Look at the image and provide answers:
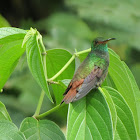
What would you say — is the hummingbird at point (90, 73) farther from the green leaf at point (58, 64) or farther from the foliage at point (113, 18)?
the foliage at point (113, 18)

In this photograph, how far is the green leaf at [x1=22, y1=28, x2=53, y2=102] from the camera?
72 centimetres

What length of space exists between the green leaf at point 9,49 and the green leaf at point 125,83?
0.83 feet

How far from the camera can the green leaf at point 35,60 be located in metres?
0.72

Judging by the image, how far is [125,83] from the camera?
890 millimetres

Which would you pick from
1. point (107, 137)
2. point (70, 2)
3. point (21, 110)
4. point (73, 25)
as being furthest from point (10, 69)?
point (70, 2)

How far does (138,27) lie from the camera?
4145 millimetres

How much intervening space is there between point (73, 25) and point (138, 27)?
0.81m

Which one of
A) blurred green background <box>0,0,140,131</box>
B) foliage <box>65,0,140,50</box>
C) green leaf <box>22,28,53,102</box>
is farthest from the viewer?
foliage <box>65,0,140,50</box>

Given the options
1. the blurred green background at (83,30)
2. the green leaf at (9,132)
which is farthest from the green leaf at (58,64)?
the blurred green background at (83,30)

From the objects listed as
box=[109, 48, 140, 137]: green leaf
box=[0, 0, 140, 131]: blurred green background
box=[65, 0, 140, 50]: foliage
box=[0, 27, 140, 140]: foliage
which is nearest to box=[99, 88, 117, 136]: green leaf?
box=[0, 27, 140, 140]: foliage

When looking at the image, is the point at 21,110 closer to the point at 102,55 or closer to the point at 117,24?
the point at 117,24

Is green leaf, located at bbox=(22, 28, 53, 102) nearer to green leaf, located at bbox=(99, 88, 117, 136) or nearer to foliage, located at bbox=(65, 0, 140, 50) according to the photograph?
green leaf, located at bbox=(99, 88, 117, 136)

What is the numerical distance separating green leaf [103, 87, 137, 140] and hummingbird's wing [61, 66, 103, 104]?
0.04 m

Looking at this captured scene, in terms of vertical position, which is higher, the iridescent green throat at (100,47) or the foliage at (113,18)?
the foliage at (113,18)
